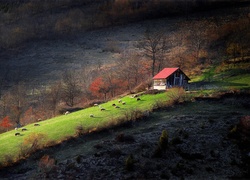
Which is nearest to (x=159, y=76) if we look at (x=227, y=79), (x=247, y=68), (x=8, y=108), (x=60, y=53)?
(x=227, y=79)

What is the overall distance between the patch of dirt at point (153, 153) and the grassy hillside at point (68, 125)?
5.79 ft

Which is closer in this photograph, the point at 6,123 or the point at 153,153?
the point at 153,153

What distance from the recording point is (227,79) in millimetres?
57781

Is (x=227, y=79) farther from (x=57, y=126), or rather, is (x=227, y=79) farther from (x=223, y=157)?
(x=57, y=126)

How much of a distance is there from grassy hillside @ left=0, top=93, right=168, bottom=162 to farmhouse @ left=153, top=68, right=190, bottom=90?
16.0 ft

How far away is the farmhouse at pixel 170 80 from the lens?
5553 cm

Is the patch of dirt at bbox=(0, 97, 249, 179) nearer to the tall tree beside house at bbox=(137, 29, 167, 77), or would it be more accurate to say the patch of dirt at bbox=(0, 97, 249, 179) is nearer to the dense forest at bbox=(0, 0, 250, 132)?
the dense forest at bbox=(0, 0, 250, 132)

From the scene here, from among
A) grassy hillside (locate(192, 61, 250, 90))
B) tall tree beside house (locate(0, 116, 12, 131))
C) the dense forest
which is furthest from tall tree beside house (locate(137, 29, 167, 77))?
tall tree beside house (locate(0, 116, 12, 131))

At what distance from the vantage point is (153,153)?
114ft

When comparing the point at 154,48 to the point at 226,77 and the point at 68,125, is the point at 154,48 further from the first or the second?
the point at 68,125

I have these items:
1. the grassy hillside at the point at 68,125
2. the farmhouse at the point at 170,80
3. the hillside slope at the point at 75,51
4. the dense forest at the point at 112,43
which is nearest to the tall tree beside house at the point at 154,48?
the dense forest at the point at 112,43

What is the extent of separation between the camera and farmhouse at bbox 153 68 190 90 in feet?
182

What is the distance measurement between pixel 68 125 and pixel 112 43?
6663 cm

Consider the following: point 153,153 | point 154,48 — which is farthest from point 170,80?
point 153,153
